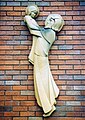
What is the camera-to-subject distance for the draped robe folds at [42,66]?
3.26 metres

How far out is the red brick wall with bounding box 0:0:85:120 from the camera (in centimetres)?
333

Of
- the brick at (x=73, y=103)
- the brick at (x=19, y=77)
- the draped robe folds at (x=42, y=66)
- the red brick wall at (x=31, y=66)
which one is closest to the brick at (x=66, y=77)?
the red brick wall at (x=31, y=66)

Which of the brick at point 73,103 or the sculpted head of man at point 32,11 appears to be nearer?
the brick at point 73,103

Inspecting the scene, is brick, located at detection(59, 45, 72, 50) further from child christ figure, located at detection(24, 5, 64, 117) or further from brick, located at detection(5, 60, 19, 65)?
brick, located at detection(5, 60, 19, 65)

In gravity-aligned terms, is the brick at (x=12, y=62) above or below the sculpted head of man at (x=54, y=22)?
below

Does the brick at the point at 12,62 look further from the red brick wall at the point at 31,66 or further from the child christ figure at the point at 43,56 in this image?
the child christ figure at the point at 43,56

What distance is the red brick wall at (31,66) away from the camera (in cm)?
333

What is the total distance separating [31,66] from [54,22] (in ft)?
1.97

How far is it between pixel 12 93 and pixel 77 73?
81cm

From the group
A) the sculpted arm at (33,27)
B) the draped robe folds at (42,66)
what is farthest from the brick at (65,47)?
the sculpted arm at (33,27)

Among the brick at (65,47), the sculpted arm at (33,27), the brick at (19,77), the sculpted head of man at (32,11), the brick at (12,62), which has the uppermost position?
the sculpted head of man at (32,11)

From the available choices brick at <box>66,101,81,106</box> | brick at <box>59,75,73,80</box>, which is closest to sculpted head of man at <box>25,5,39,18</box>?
brick at <box>59,75,73,80</box>

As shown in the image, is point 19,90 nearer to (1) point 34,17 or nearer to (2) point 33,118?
(2) point 33,118

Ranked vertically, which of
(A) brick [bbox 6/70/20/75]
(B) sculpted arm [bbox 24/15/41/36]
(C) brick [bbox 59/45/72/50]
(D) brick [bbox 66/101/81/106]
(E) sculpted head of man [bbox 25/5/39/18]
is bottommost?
(D) brick [bbox 66/101/81/106]
